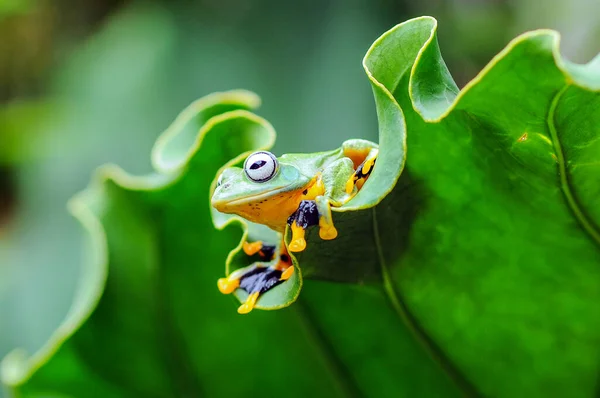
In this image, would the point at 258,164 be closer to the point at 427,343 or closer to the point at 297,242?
the point at 297,242

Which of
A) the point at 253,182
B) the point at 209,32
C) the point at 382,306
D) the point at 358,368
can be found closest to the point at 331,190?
the point at 253,182

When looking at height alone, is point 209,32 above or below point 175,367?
above

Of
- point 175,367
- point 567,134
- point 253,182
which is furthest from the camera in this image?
point 175,367

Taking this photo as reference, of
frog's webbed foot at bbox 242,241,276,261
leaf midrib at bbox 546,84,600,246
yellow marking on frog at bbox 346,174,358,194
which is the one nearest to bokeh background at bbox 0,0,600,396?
frog's webbed foot at bbox 242,241,276,261

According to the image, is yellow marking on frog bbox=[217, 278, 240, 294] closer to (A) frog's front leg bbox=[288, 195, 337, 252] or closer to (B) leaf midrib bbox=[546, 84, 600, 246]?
(A) frog's front leg bbox=[288, 195, 337, 252]

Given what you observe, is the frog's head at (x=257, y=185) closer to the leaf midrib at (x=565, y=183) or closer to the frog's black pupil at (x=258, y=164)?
the frog's black pupil at (x=258, y=164)

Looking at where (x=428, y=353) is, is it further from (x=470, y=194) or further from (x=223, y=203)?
(x=223, y=203)

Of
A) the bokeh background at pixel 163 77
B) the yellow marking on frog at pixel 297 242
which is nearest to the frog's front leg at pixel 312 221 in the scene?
the yellow marking on frog at pixel 297 242

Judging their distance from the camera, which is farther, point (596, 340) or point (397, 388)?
point (397, 388)
